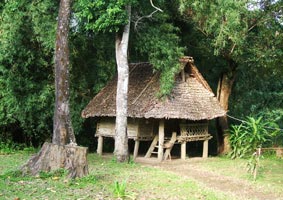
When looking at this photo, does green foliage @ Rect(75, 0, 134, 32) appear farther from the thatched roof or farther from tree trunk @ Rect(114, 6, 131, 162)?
the thatched roof

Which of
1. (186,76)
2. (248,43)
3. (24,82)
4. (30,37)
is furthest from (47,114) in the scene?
(248,43)

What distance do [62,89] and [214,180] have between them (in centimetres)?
536

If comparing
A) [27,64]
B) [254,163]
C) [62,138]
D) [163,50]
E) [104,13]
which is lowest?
[254,163]

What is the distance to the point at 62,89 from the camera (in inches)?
468

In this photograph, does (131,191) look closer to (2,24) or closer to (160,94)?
(160,94)

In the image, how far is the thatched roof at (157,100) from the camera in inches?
653

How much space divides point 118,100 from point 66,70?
173 inches

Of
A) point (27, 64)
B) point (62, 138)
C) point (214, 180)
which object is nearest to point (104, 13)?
point (62, 138)

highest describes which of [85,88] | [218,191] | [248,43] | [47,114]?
[248,43]

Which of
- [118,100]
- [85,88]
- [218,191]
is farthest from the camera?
[85,88]

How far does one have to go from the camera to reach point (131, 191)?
32.9 feet

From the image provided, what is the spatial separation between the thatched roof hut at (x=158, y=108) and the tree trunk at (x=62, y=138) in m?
5.02

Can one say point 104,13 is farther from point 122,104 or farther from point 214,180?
point 214,180

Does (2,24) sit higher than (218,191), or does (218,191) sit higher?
(2,24)
